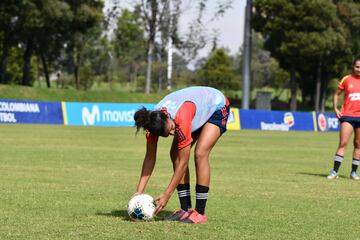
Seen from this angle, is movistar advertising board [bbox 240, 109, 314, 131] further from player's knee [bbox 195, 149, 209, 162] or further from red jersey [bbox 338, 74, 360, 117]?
player's knee [bbox 195, 149, 209, 162]

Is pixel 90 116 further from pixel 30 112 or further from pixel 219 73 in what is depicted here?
pixel 219 73

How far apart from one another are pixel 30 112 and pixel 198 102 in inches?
1165

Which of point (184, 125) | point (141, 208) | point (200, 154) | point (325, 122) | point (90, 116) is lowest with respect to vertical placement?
point (325, 122)

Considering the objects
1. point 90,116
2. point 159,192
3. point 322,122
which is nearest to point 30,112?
point 90,116

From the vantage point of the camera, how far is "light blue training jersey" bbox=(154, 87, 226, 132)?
25.7 ft

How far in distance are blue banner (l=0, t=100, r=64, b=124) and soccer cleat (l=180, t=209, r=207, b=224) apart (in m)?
28.1

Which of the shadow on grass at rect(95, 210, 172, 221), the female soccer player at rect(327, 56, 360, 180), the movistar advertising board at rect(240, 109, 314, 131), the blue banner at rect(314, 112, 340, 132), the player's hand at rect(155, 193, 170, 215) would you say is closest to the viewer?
the player's hand at rect(155, 193, 170, 215)

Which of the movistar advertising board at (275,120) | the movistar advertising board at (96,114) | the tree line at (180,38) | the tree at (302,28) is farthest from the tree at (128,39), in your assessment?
the movistar advertising board at (96,114)

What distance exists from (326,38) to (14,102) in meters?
29.5

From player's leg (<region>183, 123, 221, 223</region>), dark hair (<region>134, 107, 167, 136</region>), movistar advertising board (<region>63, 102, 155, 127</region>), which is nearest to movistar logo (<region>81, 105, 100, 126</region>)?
movistar advertising board (<region>63, 102, 155, 127</region>)

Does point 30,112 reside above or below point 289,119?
above

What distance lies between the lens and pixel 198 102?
786 cm

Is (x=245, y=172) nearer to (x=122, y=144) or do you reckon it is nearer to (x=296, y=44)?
(x=122, y=144)

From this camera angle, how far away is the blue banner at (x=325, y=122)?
154ft
